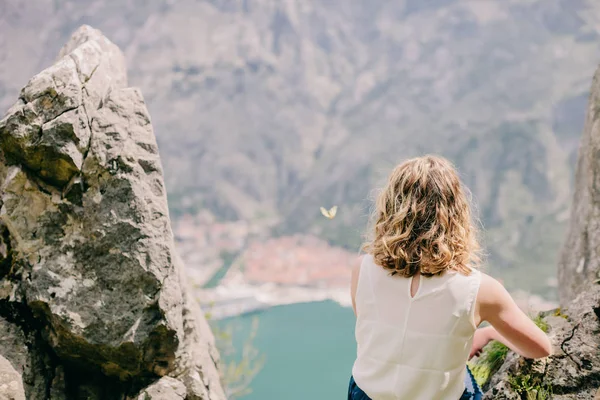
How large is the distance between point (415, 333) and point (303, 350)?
20.3 meters

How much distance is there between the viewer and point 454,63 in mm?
61375

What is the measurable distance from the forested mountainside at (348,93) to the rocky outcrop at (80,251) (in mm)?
43003

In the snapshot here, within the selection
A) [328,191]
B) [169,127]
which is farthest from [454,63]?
[169,127]

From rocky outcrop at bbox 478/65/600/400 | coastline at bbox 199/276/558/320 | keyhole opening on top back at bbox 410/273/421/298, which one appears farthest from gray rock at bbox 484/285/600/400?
coastline at bbox 199/276/558/320

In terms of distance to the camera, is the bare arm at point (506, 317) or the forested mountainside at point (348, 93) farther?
the forested mountainside at point (348, 93)

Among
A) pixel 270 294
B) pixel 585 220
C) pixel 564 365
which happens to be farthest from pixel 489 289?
pixel 270 294

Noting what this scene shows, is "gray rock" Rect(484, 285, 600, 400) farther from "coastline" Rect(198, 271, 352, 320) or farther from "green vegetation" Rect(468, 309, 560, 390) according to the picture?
"coastline" Rect(198, 271, 352, 320)

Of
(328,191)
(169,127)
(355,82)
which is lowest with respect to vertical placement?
(328,191)

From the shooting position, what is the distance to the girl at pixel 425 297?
135 centimetres

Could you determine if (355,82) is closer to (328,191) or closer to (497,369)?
(328,191)

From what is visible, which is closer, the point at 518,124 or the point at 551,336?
the point at 551,336

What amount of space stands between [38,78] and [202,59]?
200ft

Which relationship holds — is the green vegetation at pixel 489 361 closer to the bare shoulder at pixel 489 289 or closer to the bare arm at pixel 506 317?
the bare arm at pixel 506 317

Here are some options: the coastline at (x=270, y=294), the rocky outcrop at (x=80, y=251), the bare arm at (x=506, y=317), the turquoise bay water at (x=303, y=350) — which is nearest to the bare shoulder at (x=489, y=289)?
the bare arm at (x=506, y=317)
